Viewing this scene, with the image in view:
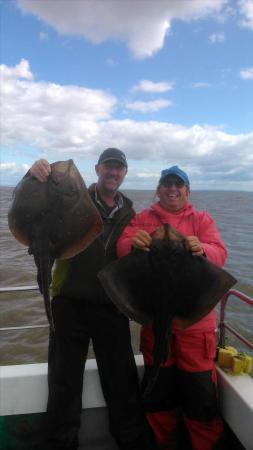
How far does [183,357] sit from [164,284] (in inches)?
37.8

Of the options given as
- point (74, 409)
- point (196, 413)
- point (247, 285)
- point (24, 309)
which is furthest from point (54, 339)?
point (247, 285)

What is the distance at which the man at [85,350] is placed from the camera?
11.7ft

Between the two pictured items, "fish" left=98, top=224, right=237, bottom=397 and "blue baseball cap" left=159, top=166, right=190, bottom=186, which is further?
"blue baseball cap" left=159, top=166, right=190, bottom=186

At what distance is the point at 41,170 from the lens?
3012 mm

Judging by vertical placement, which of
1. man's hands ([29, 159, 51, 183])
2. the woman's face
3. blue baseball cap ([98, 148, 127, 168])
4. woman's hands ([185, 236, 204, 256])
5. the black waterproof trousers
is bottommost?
the black waterproof trousers

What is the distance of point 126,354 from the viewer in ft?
12.0

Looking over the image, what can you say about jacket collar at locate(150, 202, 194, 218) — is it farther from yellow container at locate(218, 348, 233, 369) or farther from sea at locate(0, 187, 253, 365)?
yellow container at locate(218, 348, 233, 369)

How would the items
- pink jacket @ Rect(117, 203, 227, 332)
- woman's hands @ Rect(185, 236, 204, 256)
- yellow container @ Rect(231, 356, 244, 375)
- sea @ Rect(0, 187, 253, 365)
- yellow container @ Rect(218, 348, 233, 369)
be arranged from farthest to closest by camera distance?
sea @ Rect(0, 187, 253, 365)
yellow container @ Rect(218, 348, 233, 369)
yellow container @ Rect(231, 356, 244, 375)
pink jacket @ Rect(117, 203, 227, 332)
woman's hands @ Rect(185, 236, 204, 256)

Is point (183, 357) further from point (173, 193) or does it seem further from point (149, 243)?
point (173, 193)

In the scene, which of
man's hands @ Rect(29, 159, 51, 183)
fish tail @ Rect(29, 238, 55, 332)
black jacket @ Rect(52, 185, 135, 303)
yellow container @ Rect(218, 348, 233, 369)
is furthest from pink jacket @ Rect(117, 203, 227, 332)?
man's hands @ Rect(29, 159, 51, 183)

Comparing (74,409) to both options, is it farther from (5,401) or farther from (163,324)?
(163,324)

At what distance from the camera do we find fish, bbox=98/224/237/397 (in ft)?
9.55

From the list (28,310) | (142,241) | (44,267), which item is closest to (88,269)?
(44,267)

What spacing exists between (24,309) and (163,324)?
8253mm
